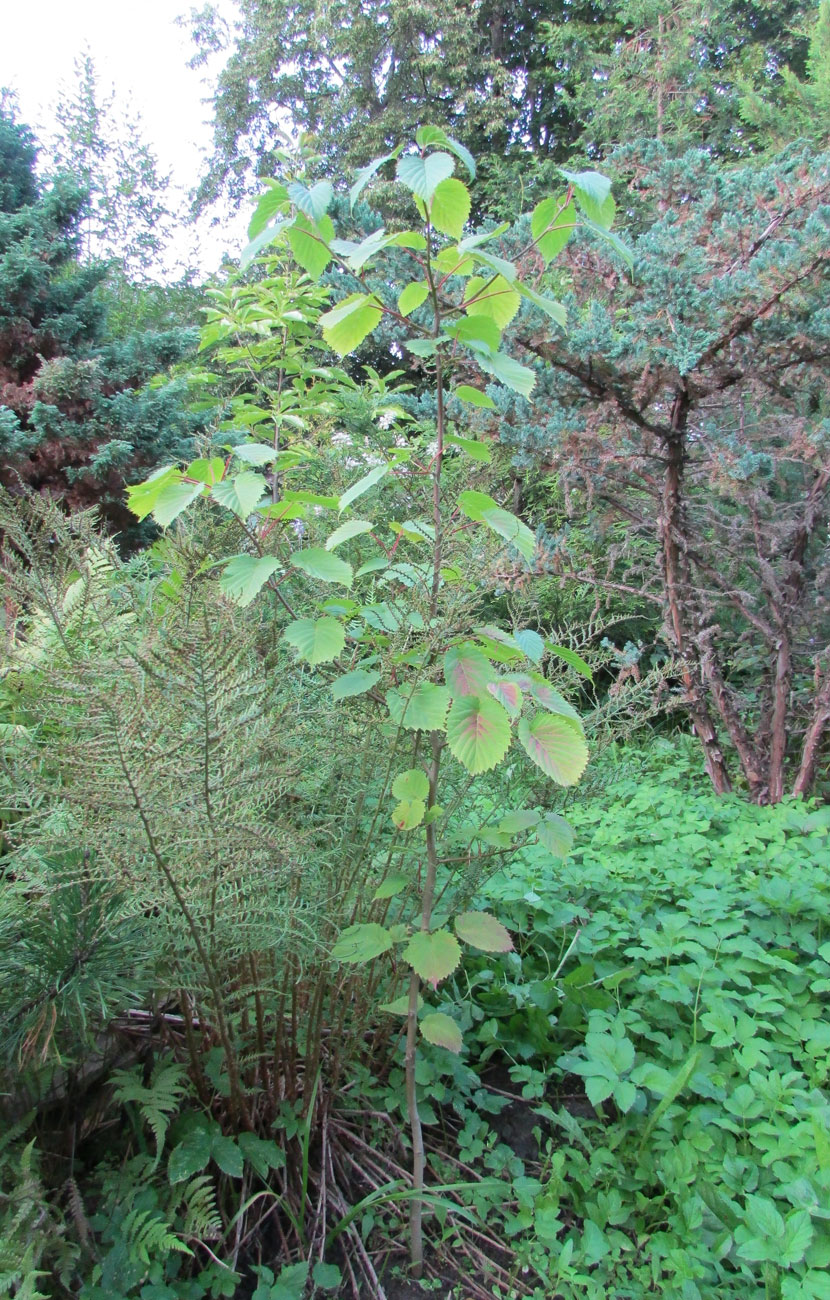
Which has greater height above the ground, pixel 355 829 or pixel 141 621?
pixel 141 621

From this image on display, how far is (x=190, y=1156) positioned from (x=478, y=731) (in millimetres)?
829

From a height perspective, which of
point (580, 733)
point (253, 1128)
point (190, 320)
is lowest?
point (253, 1128)

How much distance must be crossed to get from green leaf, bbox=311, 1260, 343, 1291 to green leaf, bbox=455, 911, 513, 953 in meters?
0.58

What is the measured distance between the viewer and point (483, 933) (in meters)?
1.14

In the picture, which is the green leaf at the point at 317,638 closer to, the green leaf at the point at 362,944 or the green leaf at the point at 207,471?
the green leaf at the point at 207,471

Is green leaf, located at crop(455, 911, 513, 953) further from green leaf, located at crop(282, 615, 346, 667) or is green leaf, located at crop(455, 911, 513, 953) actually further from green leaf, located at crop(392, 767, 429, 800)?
green leaf, located at crop(282, 615, 346, 667)

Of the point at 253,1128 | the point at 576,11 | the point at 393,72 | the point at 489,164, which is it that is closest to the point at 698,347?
the point at 253,1128

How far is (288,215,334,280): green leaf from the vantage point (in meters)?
1.06

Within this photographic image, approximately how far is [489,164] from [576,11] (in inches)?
160

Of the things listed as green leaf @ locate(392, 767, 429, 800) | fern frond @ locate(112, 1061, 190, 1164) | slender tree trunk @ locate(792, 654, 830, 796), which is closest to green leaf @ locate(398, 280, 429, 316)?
green leaf @ locate(392, 767, 429, 800)

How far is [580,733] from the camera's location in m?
1.06

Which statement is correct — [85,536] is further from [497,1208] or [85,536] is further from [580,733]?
[497,1208]

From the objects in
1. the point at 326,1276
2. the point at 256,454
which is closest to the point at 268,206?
the point at 256,454

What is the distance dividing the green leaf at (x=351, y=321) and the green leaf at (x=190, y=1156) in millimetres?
1237
